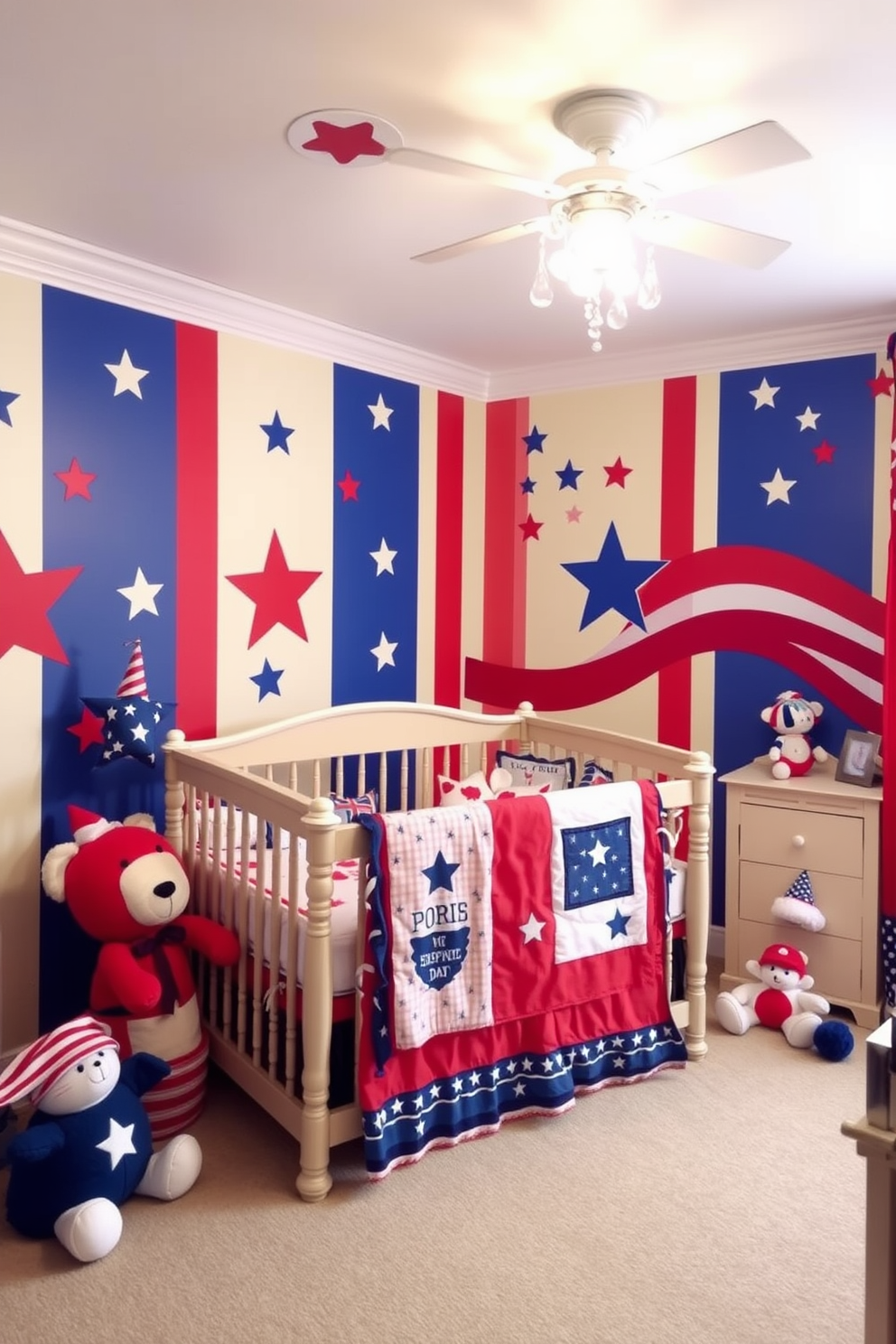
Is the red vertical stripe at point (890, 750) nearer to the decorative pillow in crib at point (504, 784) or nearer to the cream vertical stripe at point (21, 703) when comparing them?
the decorative pillow in crib at point (504, 784)

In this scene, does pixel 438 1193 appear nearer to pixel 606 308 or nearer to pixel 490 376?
pixel 606 308

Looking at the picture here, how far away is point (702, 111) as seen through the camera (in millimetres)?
1775

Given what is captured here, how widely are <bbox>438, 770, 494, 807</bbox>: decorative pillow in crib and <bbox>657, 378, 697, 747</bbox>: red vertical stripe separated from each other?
29.4 inches

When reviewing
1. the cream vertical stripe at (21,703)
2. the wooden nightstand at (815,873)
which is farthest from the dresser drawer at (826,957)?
the cream vertical stripe at (21,703)

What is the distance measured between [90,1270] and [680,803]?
1.66 metres

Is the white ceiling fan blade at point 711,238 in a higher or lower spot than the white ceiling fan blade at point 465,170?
lower

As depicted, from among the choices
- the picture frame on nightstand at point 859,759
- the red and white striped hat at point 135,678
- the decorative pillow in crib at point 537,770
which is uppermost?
the red and white striped hat at point 135,678

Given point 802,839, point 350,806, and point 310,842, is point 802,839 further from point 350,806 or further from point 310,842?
point 310,842

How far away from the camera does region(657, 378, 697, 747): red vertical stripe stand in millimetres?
3447

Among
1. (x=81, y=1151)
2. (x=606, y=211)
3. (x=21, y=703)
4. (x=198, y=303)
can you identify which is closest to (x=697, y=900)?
(x=81, y=1151)

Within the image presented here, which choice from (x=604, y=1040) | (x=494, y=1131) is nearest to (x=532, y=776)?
(x=604, y=1040)

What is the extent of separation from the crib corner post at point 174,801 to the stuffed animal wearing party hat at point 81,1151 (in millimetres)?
630

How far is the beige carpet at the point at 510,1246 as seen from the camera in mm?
1688

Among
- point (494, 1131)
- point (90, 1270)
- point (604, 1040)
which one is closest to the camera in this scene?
point (90, 1270)
